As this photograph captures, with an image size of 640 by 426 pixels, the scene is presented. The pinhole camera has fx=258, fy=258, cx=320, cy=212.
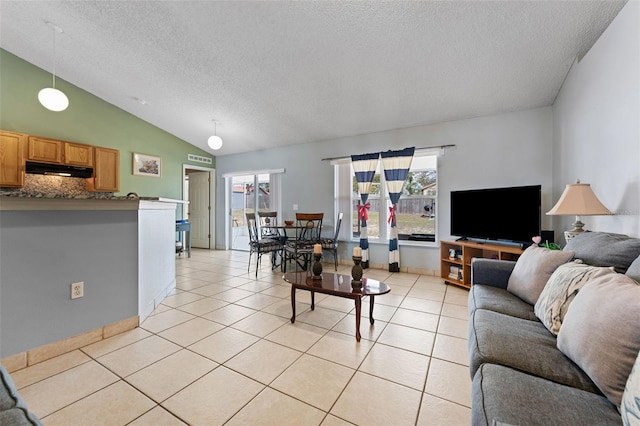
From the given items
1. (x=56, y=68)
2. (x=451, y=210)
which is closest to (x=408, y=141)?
(x=451, y=210)

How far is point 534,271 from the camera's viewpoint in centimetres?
171

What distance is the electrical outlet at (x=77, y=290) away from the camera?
76.9 inches

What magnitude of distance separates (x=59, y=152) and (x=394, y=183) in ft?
18.1

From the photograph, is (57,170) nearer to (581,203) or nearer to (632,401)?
(632,401)

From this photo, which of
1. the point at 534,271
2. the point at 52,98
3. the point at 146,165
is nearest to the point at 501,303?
the point at 534,271

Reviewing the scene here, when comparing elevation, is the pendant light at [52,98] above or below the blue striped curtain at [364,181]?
above

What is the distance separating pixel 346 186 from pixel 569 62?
10.8ft

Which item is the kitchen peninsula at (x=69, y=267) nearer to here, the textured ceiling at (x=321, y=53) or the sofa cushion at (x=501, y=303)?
the textured ceiling at (x=321, y=53)

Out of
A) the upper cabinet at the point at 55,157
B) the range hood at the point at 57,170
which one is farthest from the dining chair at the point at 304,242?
the range hood at the point at 57,170

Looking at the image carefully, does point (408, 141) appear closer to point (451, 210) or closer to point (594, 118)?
point (451, 210)

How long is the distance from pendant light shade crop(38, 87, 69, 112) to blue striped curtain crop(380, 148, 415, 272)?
14.9 feet

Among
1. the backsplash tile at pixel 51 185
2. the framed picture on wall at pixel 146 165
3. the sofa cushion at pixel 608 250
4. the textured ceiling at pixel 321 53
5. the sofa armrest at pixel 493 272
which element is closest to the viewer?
the sofa cushion at pixel 608 250

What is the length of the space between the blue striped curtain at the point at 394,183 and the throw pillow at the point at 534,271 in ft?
8.03

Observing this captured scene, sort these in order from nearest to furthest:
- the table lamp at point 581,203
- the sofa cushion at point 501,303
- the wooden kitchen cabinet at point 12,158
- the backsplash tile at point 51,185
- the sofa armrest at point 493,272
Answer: the sofa cushion at point 501,303
the table lamp at point 581,203
the sofa armrest at point 493,272
the wooden kitchen cabinet at point 12,158
the backsplash tile at point 51,185
